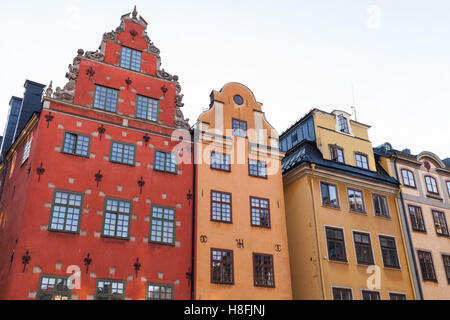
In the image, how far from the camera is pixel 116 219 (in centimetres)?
2219

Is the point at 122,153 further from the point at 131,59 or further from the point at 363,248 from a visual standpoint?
the point at 363,248

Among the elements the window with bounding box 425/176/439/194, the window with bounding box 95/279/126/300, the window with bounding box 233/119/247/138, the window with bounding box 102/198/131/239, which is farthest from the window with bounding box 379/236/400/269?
the window with bounding box 95/279/126/300

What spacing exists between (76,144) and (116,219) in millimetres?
4246

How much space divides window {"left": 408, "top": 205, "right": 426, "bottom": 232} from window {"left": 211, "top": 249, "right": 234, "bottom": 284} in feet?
48.6

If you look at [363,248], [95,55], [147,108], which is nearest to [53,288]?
[147,108]

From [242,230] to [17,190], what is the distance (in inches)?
464

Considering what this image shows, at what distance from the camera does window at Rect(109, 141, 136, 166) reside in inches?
924

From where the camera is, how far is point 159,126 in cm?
2539

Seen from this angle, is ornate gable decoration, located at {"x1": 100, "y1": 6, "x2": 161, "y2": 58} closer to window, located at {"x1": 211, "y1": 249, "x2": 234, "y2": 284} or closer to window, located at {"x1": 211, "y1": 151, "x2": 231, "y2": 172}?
window, located at {"x1": 211, "y1": 151, "x2": 231, "y2": 172}

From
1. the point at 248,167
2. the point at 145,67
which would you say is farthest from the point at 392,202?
the point at 145,67

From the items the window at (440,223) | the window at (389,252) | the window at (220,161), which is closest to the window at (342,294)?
the window at (389,252)

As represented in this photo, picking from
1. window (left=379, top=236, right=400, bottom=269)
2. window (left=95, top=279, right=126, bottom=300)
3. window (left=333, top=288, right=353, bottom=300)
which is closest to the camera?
window (left=95, top=279, right=126, bottom=300)

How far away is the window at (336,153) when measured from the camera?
3183 cm

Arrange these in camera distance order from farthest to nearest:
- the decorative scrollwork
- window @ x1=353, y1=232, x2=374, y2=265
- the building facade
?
the building facade → window @ x1=353, y1=232, x2=374, y2=265 → the decorative scrollwork
